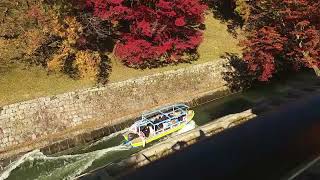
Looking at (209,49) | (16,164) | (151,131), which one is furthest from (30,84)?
(209,49)

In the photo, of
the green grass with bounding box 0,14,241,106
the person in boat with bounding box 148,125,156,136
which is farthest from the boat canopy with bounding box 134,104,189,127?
the green grass with bounding box 0,14,241,106

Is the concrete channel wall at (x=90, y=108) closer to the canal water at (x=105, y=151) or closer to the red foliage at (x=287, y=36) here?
the canal water at (x=105, y=151)

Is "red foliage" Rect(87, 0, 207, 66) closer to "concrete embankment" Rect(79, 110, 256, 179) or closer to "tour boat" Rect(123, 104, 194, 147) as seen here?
"tour boat" Rect(123, 104, 194, 147)

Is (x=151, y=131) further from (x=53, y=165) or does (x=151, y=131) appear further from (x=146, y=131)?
(x=53, y=165)

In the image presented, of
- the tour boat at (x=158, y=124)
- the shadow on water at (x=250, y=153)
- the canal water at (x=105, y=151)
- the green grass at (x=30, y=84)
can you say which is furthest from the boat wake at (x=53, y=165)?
the green grass at (x=30, y=84)

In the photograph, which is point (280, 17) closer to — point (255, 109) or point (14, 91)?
point (255, 109)

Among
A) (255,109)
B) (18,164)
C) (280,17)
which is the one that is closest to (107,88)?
(18,164)
